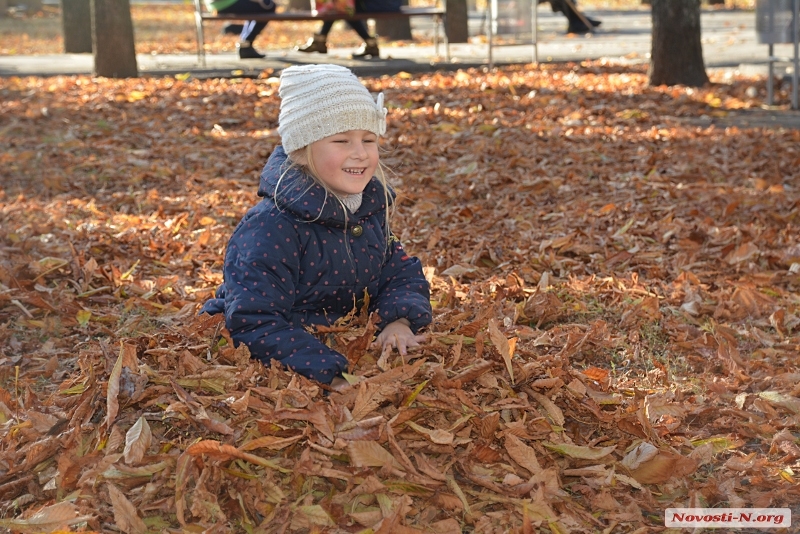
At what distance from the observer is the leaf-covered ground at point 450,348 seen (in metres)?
2.83

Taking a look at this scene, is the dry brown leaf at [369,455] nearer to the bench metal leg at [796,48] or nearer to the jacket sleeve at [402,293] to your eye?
the jacket sleeve at [402,293]

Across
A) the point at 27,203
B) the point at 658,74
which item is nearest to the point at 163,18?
the point at 658,74

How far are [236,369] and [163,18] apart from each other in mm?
23711

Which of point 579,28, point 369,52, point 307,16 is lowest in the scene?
point 369,52

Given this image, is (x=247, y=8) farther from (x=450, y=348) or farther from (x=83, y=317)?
(x=450, y=348)

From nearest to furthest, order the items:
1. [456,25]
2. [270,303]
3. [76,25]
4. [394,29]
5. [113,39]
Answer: [270,303], [113,39], [76,25], [456,25], [394,29]

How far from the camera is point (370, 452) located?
2.88 metres

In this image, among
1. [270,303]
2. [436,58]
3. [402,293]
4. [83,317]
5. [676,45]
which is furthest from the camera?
[436,58]

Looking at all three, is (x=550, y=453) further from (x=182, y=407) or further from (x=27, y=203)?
(x=27, y=203)

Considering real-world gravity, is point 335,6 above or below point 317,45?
above

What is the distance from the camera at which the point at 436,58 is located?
45.9ft

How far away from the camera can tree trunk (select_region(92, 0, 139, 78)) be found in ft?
38.2

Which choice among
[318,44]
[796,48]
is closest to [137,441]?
[796,48]

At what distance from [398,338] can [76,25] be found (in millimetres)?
14416
